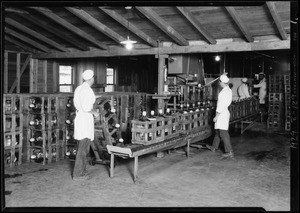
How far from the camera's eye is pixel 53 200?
18.3ft

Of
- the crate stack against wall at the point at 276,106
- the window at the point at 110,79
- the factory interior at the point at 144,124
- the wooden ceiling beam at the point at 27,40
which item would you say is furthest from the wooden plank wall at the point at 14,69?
the crate stack against wall at the point at 276,106

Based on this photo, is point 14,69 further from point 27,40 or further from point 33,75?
point 27,40

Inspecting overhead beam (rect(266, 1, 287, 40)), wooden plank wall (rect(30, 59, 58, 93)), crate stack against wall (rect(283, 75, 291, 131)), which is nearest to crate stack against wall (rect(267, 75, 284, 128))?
crate stack against wall (rect(283, 75, 291, 131))

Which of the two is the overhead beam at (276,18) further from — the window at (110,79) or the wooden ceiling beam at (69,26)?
the window at (110,79)

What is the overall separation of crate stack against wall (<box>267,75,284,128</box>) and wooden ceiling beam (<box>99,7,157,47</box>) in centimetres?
829

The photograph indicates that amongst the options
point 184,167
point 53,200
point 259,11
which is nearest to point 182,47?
point 259,11

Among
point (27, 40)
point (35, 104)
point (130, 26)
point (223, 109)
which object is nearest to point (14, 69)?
point (27, 40)

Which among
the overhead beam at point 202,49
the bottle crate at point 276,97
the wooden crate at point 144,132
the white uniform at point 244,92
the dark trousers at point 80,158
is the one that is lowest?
the dark trousers at point 80,158

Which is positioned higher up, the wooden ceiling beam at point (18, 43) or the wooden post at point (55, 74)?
the wooden ceiling beam at point (18, 43)

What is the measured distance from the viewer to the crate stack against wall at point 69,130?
28.0 feet

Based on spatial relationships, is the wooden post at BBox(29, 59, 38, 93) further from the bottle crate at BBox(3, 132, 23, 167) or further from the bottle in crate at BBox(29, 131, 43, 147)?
the bottle crate at BBox(3, 132, 23, 167)

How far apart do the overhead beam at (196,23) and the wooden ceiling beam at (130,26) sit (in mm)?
1733

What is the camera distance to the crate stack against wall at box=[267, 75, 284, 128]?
50.4 ft

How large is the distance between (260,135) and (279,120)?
2736mm
